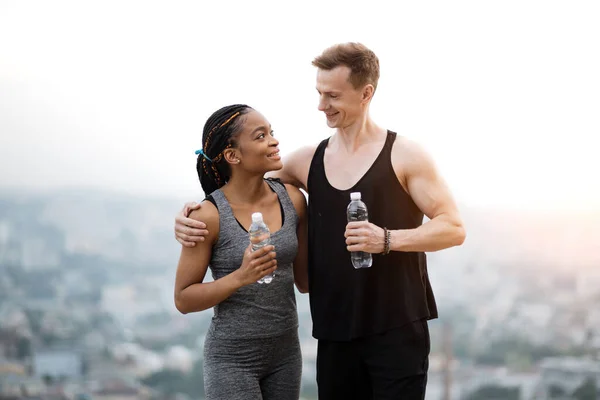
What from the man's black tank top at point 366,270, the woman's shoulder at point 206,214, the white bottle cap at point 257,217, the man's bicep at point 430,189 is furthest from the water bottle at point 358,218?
the woman's shoulder at point 206,214

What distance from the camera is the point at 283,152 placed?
13.1 ft

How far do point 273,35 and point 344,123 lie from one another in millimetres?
2034

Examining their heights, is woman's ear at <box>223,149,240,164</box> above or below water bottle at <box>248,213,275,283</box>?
above

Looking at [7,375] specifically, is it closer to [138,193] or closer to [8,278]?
[8,278]

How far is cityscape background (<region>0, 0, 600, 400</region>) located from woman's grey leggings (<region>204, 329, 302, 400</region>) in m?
2.09

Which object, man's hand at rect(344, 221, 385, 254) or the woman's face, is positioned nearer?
man's hand at rect(344, 221, 385, 254)

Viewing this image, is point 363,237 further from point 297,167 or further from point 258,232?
point 297,167

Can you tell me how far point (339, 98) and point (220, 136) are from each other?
36cm

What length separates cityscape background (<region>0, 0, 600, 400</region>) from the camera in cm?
390

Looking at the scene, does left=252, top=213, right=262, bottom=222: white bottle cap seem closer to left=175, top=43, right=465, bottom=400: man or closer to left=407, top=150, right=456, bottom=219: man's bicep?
left=175, top=43, right=465, bottom=400: man

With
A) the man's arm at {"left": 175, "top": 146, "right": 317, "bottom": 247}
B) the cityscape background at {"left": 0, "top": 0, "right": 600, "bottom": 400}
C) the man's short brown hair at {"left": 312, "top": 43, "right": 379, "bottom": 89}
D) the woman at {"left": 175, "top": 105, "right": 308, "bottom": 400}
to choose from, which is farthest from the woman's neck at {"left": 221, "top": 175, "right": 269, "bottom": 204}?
the cityscape background at {"left": 0, "top": 0, "right": 600, "bottom": 400}

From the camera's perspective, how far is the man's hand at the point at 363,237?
1.78 meters

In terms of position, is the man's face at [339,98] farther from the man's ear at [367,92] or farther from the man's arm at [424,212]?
the man's arm at [424,212]

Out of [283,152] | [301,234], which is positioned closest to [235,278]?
[301,234]
